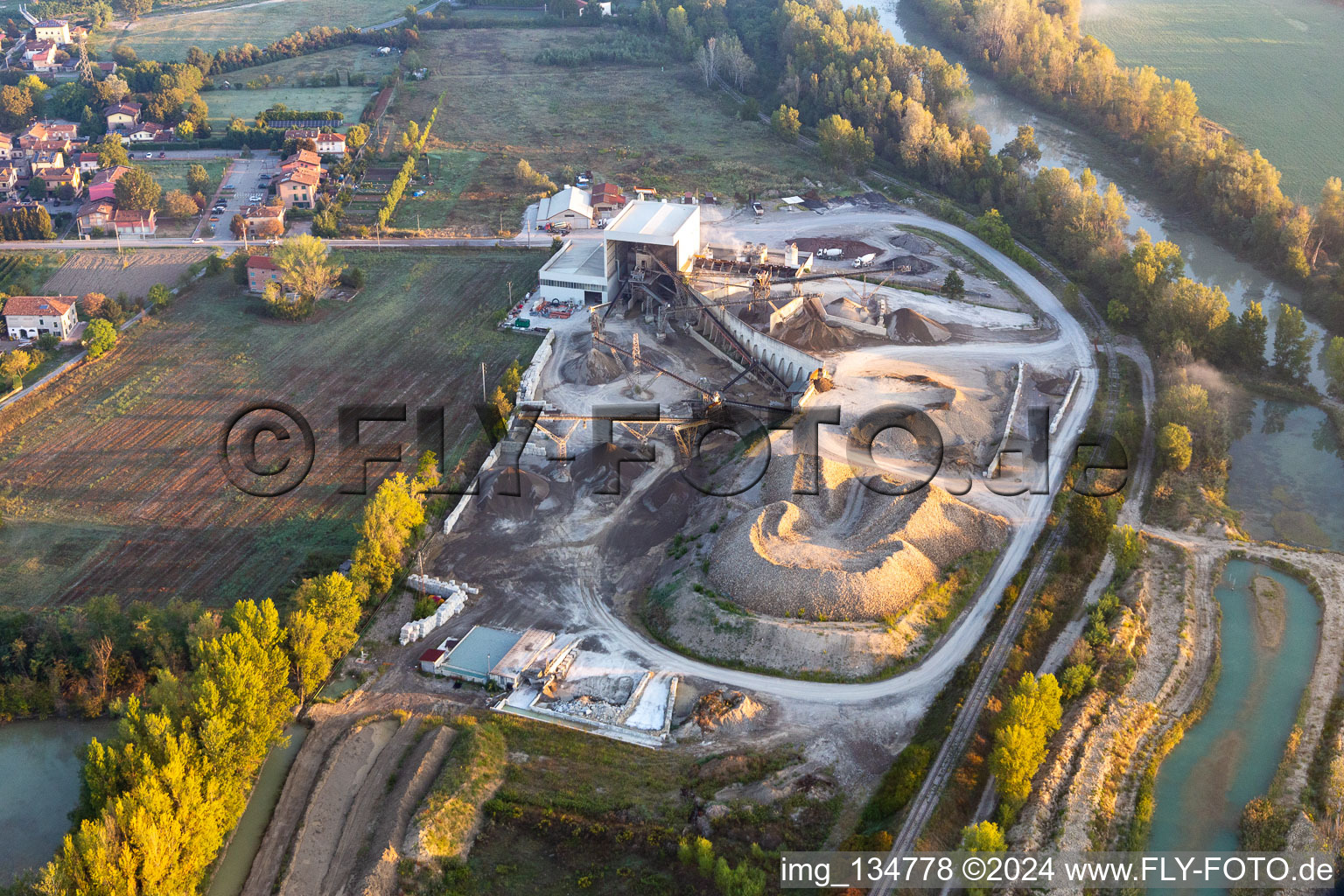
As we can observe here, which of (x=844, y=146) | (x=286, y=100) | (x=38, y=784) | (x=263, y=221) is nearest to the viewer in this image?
(x=38, y=784)

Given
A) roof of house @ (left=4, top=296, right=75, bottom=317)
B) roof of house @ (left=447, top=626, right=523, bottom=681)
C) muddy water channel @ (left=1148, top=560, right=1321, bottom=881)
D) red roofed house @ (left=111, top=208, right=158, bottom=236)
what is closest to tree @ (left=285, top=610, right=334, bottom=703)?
roof of house @ (left=447, top=626, right=523, bottom=681)

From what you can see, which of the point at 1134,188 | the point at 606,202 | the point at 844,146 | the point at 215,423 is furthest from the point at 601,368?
the point at 1134,188

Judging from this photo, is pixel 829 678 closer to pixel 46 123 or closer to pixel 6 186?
pixel 6 186

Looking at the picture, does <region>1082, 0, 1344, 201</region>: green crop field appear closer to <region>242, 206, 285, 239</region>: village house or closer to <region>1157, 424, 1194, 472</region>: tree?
<region>1157, 424, 1194, 472</region>: tree

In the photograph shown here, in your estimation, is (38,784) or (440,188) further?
(440,188)

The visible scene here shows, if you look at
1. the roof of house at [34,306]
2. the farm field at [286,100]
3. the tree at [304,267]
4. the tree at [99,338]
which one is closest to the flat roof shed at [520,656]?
the tree at [99,338]

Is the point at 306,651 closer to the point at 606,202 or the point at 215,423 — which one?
the point at 215,423

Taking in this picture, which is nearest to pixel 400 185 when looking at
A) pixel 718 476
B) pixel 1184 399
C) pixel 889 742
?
pixel 718 476
